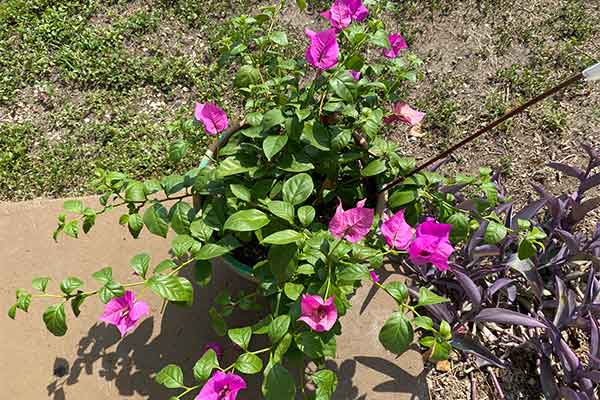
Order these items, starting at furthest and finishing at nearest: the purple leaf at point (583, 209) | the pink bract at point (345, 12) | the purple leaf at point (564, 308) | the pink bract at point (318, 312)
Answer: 1. the purple leaf at point (583, 209)
2. the purple leaf at point (564, 308)
3. the pink bract at point (345, 12)
4. the pink bract at point (318, 312)

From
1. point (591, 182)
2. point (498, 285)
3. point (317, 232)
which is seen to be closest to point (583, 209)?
point (591, 182)

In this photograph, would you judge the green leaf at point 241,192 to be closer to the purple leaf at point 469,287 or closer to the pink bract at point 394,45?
the pink bract at point 394,45

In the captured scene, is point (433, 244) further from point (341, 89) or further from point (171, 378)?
point (171, 378)

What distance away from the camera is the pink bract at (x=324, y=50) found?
4.38ft

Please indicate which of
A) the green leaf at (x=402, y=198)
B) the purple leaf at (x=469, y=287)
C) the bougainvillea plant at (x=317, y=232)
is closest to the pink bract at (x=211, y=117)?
the bougainvillea plant at (x=317, y=232)

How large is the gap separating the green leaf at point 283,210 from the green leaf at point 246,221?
30 millimetres

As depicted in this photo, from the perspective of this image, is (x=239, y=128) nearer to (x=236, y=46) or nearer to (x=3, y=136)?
(x=236, y=46)

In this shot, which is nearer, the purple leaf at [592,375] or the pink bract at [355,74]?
the pink bract at [355,74]

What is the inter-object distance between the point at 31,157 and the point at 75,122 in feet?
0.87

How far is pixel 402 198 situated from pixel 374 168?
121 millimetres

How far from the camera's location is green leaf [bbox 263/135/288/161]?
4.59 ft

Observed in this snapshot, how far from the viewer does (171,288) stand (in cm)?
129

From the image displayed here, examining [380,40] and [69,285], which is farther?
[380,40]

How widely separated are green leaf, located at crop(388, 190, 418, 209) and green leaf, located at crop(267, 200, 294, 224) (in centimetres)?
38
